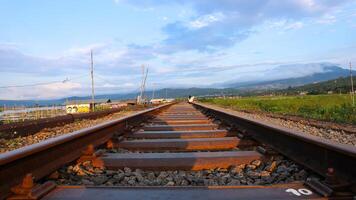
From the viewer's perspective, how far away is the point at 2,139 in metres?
8.04

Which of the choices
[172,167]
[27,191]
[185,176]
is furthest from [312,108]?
[27,191]

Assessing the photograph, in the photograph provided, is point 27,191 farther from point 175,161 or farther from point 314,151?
point 314,151

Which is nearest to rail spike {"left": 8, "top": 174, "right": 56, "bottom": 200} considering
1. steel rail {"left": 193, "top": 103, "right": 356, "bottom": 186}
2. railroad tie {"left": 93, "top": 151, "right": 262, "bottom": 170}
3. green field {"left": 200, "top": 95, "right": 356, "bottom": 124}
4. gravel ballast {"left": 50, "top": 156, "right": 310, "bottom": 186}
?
gravel ballast {"left": 50, "top": 156, "right": 310, "bottom": 186}

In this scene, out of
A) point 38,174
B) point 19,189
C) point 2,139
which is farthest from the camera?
point 2,139

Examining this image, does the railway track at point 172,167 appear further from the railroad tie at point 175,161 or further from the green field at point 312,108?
the green field at point 312,108

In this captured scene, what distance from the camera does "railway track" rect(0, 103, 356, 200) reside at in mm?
2463

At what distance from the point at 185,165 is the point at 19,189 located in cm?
168

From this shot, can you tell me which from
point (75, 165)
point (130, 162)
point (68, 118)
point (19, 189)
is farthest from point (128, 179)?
point (68, 118)

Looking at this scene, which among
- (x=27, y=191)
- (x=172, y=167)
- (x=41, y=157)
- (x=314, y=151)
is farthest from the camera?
(x=172, y=167)

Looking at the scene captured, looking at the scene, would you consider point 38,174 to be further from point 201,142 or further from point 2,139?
point 2,139

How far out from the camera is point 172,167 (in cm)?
365

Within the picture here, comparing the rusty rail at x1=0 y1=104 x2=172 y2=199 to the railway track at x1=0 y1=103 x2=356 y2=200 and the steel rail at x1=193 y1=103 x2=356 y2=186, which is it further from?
the steel rail at x1=193 y1=103 x2=356 y2=186

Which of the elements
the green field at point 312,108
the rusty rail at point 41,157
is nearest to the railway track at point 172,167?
the rusty rail at point 41,157

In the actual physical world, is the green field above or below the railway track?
below
